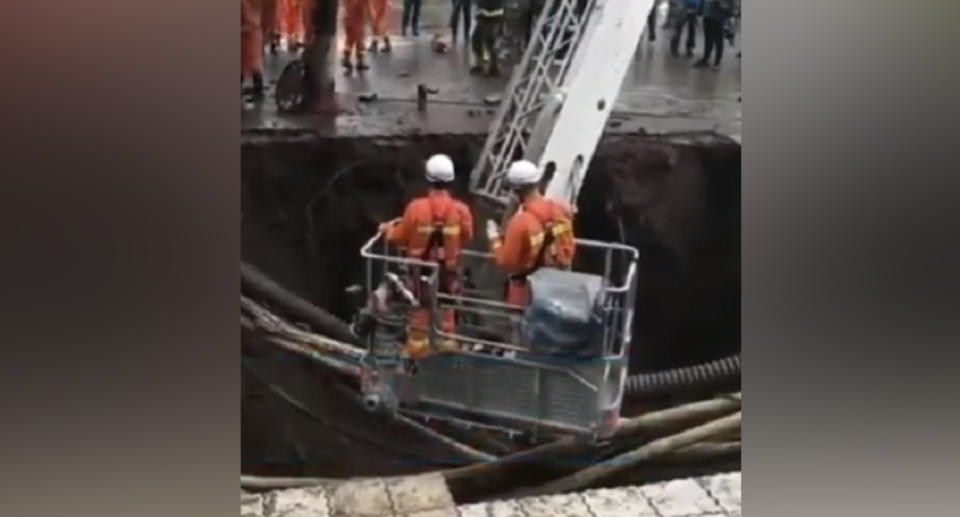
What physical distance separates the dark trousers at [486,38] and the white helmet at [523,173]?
180 mm

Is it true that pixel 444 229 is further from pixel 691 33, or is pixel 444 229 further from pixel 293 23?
pixel 691 33

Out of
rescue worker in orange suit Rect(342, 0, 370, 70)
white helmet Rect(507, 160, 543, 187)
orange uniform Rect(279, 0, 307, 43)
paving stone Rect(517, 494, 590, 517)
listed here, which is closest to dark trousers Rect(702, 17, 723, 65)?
white helmet Rect(507, 160, 543, 187)

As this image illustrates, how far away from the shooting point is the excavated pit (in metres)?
1.93

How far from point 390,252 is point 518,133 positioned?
31 centimetres

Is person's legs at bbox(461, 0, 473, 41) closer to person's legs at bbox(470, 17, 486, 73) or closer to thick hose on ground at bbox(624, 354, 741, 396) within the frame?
person's legs at bbox(470, 17, 486, 73)

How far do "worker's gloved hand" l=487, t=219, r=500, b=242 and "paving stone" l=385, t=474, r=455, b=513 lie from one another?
442 millimetres

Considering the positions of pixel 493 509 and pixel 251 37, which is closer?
pixel 251 37

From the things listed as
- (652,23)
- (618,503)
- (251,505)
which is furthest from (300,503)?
(652,23)

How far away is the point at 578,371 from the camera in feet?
6.72

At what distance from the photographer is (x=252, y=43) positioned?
190 centimetres

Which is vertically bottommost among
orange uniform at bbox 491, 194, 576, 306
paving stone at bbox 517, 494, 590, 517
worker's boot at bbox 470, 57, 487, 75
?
A: paving stone at bbox 517, 494, 590, 517

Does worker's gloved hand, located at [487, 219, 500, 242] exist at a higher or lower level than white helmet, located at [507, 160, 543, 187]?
lower

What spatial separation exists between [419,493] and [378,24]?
838 mm
